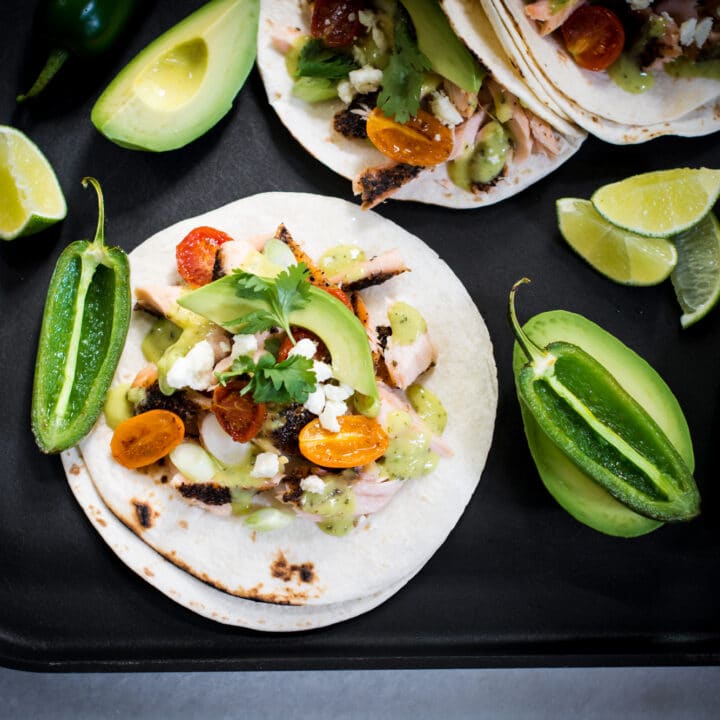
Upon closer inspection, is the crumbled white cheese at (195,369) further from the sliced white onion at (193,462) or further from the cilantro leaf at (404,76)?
the cilantro leaf at (404,76)

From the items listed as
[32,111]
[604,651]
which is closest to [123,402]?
[32,111]

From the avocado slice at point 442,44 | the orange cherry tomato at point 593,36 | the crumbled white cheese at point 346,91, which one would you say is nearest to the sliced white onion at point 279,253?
the crumbled white cheese at point 346,91

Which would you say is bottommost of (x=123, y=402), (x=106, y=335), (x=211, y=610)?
(x=211, y=610)

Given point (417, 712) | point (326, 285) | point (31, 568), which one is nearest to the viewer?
point (326, 285)

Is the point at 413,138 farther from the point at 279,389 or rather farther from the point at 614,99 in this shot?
the point at 279,389

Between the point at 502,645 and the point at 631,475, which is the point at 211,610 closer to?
the point at 502,645

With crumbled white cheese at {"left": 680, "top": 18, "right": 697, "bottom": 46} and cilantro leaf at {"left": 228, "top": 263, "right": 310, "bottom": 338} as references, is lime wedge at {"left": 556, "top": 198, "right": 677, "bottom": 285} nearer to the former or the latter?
crumbled white cheese at {"left": 680, "top": 18, "right": 697, "bottom": 46}

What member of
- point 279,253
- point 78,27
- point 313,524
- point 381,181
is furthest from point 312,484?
point 78,27
